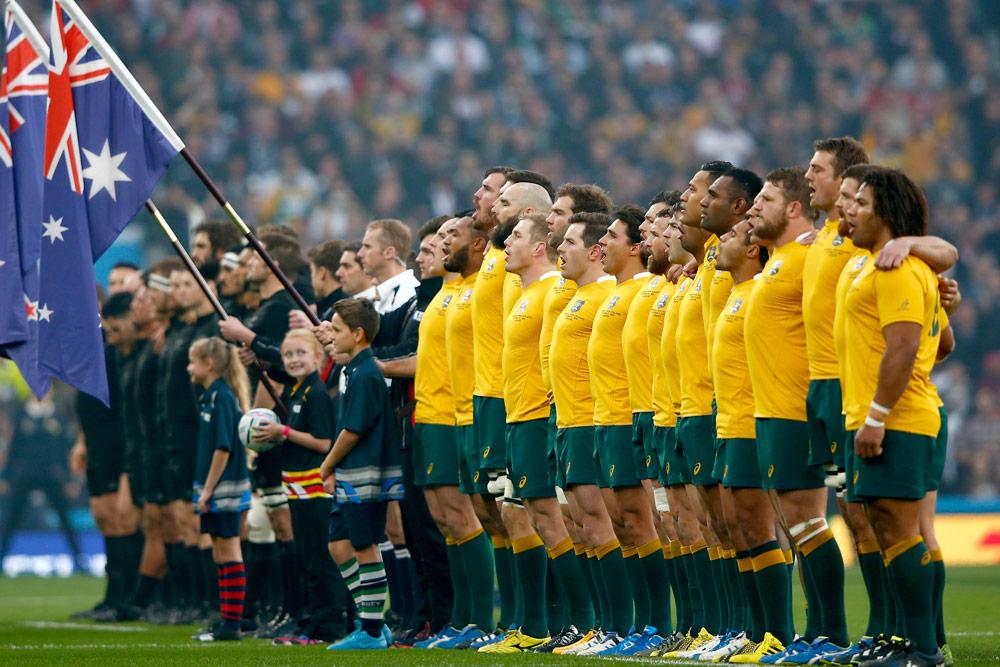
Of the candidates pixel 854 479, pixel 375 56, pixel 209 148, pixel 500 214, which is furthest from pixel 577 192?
pixel 375 56

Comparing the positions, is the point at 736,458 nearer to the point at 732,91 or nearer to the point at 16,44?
the point at 16,44

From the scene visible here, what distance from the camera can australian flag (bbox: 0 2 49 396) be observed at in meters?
10.7

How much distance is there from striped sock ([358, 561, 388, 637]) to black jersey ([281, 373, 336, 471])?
4.60 feet

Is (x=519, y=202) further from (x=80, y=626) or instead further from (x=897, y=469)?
(x=80, y=626)

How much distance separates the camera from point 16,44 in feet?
36.6

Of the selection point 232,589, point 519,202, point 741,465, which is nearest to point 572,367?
point 519,202

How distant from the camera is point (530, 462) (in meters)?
9.41

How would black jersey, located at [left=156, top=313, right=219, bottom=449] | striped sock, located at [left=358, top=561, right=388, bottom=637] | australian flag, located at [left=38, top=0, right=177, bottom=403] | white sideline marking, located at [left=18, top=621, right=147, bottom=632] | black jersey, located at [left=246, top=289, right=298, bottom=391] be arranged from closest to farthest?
striped sock, located at [left=358, top=561, right=388, bottom=637]
australian flag, located at [left=38, top=0, right=177, bottom=403]
black jersey, located at [left=246, top=289, right=298, bottom=391]
white sideline marking, located at [left=18, top=621, right=147, bottom=632]
black jersey, located at [left=156, top=313, right=219, bottom=449]

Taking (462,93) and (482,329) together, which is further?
(462,93)

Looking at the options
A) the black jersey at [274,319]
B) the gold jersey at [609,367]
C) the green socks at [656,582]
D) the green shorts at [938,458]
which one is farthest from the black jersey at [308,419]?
the green shorts at [938,458]

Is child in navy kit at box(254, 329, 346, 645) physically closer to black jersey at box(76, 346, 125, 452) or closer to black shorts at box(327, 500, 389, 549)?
black shorts at box(327, 500, 389, 549)

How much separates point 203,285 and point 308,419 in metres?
1.02

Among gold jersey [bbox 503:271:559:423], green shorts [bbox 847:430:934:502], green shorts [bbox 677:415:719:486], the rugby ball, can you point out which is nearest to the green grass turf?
green shorts [bbox 677:415:719:486]

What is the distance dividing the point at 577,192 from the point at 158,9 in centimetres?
1684
